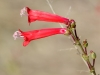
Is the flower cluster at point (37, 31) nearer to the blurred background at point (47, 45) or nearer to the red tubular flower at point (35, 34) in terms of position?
the red tubular flower at point (35, 34)

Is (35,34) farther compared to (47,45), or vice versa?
(47,45)

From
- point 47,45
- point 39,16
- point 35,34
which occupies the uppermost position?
point 39,16

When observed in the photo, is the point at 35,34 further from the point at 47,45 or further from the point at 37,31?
the point at 47,45

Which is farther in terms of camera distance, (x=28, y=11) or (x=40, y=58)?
(x=40, y=58)

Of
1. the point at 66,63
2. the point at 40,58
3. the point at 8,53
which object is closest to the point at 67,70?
the point at 66,63

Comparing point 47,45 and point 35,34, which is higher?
point 35,34

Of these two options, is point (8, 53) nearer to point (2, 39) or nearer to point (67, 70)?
point (2, 39)

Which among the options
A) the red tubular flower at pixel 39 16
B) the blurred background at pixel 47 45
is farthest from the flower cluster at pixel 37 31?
the blurred background at pixel 47 45

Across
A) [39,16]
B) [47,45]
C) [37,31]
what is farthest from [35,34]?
[47,45]

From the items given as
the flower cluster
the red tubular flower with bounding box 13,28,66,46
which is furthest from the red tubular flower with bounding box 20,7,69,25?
the red tubular flower with bounding box 13,28,66,46
